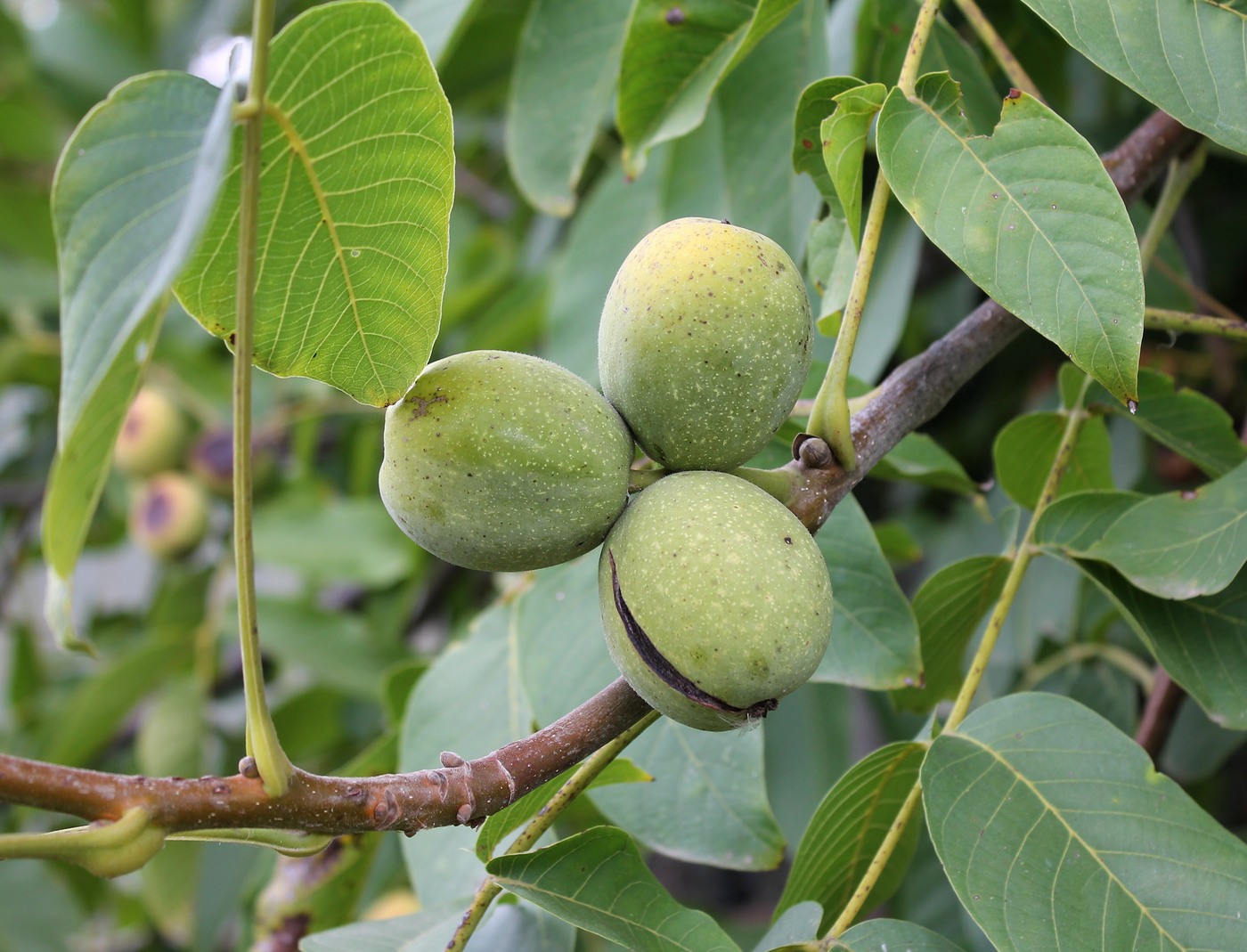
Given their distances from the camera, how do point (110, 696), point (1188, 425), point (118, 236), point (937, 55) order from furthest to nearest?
point (110, 696) → point (937, 55) → point (1188, 425) → point (118, 236)

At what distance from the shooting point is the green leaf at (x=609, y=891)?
2.94 ft

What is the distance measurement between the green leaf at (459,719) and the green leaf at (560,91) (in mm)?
661

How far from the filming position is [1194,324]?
110 centimetres

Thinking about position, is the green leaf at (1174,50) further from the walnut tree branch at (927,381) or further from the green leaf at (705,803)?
the green leaf at (705,803)

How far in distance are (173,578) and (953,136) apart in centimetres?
242

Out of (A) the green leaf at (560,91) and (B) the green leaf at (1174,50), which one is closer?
(B) the green leaf at (1174,50)

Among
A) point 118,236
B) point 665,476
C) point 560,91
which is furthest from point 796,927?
point 560,91

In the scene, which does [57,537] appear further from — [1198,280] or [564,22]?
[1198,280]

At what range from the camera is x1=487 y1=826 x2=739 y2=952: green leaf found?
0.90 meters

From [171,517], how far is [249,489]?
219cm

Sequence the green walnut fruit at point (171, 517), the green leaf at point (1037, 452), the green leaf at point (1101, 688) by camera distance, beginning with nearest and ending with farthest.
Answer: the green leaf at point (1037, 452) → the green leaf at point (1101, 688) → the green walnut fruit at point (171, 517)

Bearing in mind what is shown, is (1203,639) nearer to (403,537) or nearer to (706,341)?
(706,341)

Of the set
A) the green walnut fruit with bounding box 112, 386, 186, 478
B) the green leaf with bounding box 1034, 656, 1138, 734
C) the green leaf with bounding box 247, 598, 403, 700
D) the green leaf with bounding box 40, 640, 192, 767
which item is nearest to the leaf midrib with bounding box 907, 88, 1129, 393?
the green leaf with bounding box 1034, 656, 1138, 734

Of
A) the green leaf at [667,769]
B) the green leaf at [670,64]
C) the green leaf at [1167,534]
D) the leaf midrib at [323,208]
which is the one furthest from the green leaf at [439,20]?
the green leaf at [1167,534]
